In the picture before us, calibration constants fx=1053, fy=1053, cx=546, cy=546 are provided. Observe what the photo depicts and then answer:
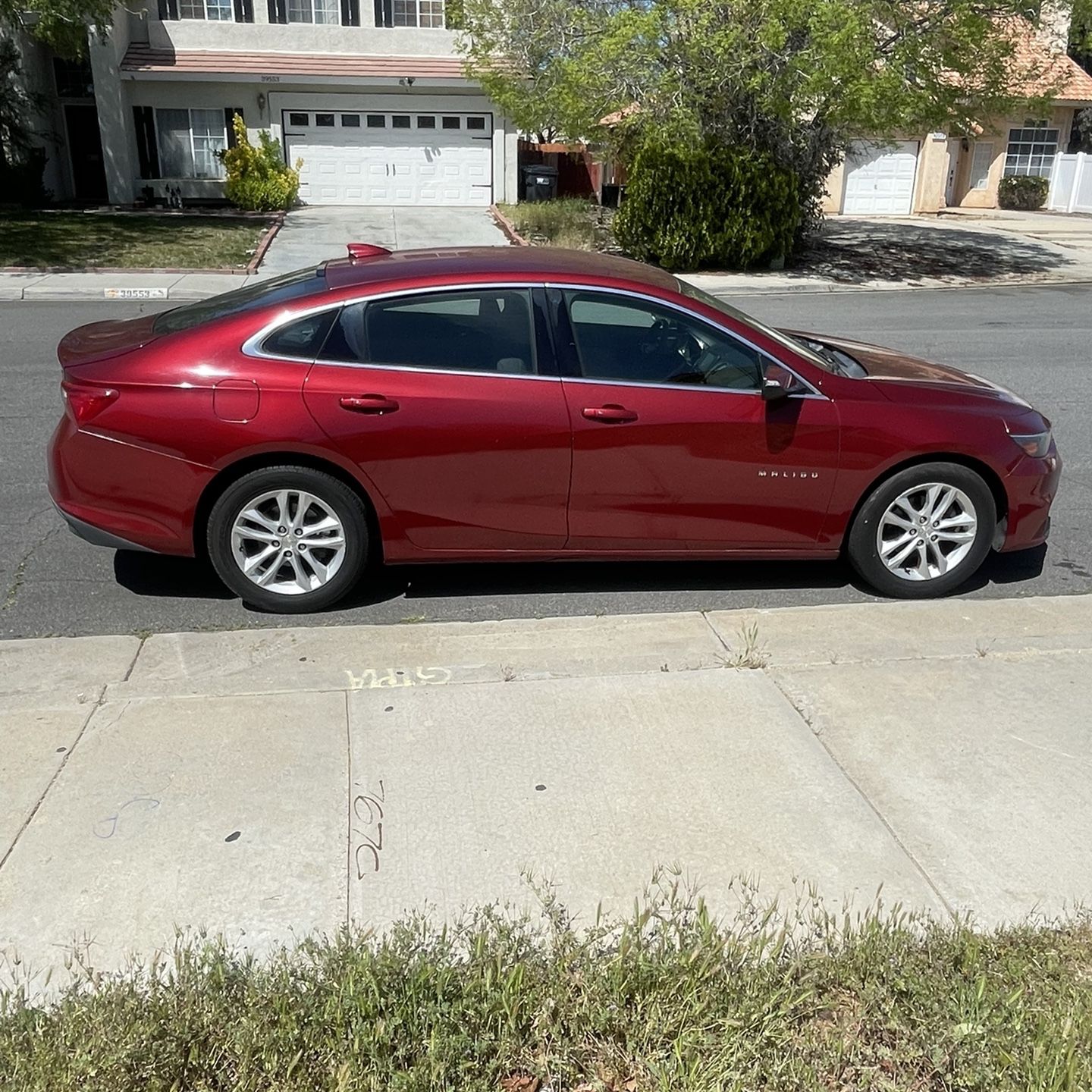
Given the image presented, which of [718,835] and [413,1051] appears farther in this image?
[718,835]

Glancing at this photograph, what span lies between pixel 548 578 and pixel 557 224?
18655mm

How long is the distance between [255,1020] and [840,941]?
1553mm

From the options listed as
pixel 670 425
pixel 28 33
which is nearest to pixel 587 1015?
pixel 670 425

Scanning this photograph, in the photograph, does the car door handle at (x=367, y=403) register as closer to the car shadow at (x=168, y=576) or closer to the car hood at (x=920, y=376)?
the car shadow at (x=168, y=576)

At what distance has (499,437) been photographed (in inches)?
187

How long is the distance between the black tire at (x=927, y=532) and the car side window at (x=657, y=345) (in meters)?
0.84

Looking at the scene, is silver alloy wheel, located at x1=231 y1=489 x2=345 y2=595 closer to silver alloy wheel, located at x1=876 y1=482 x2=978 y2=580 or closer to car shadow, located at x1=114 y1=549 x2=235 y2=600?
car shadow, located at x1=114 y1=549 x2=235 y2=600

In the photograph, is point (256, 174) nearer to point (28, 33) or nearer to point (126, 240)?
point (28, 33)

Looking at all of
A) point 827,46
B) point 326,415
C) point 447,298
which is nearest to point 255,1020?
point 326,415

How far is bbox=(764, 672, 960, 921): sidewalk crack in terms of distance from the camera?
3.13m

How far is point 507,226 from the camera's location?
2502 cm

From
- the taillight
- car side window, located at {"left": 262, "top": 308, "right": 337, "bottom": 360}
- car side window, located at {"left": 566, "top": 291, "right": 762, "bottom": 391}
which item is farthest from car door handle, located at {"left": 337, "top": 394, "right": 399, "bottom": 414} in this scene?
the taillight

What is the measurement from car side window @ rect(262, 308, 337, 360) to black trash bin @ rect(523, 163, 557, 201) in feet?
88.6

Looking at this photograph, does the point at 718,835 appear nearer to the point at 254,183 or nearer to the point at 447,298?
the point at 447,298
